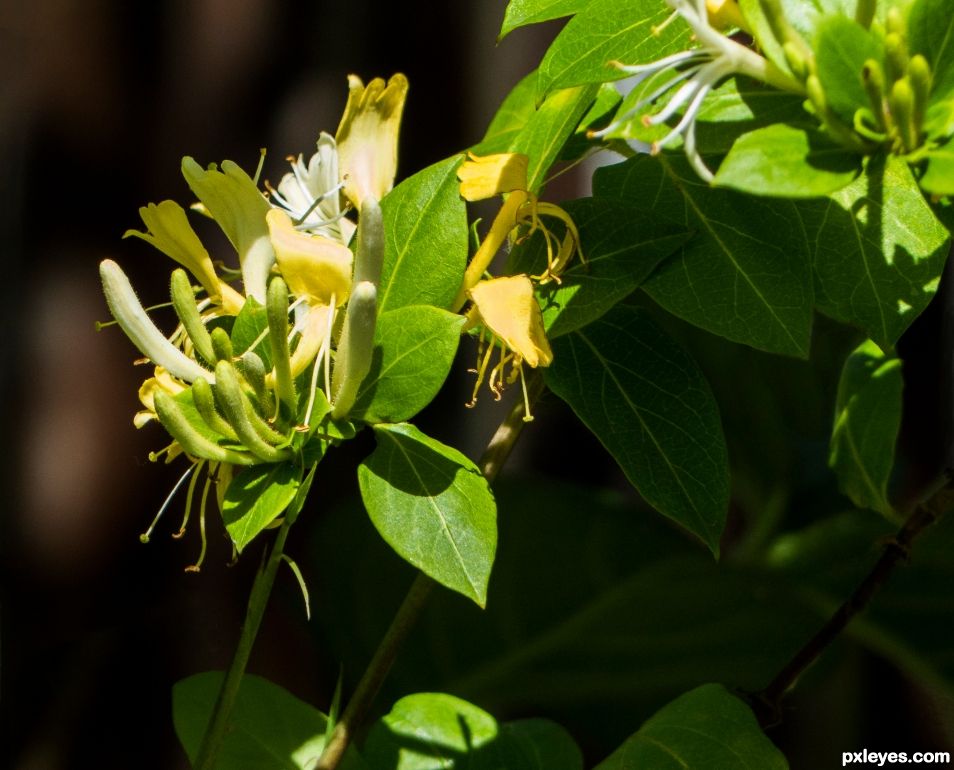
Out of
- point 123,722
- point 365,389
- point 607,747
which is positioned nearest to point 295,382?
point 365,389

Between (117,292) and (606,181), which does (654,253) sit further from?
(117,292)

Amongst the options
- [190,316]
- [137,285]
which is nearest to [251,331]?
[190,316]

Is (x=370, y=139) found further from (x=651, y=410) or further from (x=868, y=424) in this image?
(x=868, y=424)

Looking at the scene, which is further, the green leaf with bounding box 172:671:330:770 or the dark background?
the dark background

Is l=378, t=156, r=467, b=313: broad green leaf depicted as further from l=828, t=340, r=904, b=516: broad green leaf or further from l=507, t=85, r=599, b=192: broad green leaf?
l=828, t=340, r=904, b=516: broad green leaf

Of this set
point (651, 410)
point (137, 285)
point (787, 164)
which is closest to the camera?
point (787, 164)

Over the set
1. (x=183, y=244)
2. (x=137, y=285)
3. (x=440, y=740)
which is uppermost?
(x=183, y=244)

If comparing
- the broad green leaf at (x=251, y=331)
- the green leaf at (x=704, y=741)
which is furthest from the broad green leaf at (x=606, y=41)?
the green leaf at (x=704, y=741)

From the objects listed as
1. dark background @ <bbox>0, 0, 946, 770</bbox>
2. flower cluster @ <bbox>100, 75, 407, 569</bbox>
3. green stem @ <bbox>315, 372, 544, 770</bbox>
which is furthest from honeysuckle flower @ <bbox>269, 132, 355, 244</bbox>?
dark background @ <bbox>0, 0, 946, 770</bbox>
